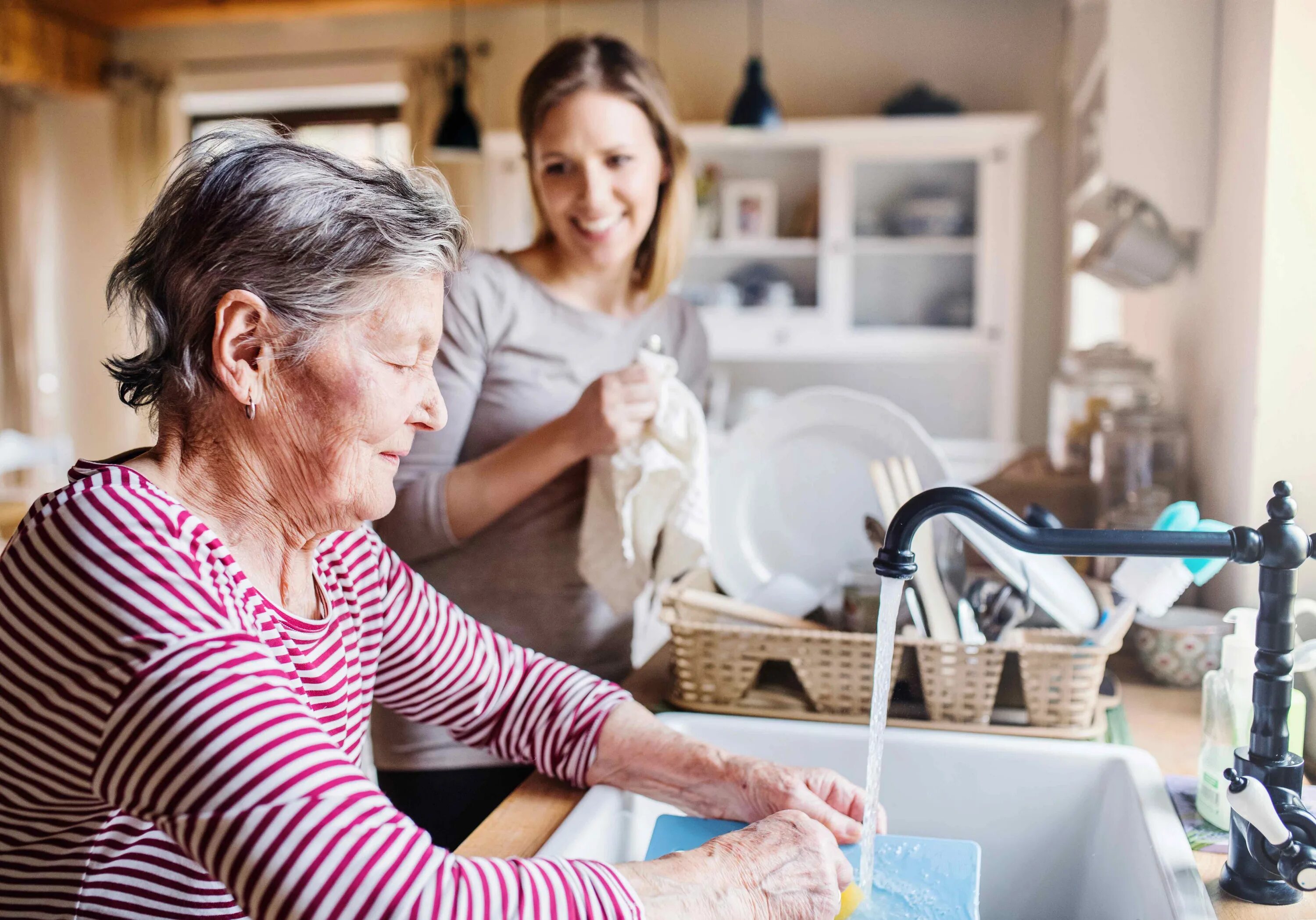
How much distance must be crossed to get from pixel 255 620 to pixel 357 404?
17 cm

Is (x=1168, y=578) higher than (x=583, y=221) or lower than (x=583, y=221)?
lower

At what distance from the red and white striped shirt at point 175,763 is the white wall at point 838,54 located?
3762 millimetres

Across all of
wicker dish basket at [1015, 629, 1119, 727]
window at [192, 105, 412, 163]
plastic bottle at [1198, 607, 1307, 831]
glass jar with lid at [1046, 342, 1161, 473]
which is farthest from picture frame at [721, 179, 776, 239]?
plastic bottle at [1198, 607, 1307, 831]

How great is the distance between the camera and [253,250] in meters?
0.73

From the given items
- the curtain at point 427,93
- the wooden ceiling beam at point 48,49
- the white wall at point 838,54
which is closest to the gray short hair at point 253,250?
the white wall at point 838,54

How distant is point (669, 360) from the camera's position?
1.27 metres

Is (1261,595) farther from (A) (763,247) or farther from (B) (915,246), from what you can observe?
(A) (763,247)

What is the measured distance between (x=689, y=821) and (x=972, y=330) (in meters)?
3.15

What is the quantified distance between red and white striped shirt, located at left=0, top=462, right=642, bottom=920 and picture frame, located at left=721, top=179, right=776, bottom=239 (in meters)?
3.37

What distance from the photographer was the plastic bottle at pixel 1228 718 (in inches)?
36.1

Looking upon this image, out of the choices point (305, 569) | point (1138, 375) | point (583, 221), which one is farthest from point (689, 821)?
point (1138, 375)

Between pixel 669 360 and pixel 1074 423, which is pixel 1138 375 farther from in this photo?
pixel 669 360

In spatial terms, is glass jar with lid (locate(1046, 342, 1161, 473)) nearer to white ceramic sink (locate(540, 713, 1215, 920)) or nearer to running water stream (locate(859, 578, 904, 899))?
white ceramic sink (locate(540, 713, 1215, 920))

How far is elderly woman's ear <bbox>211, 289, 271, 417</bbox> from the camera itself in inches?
28.6
